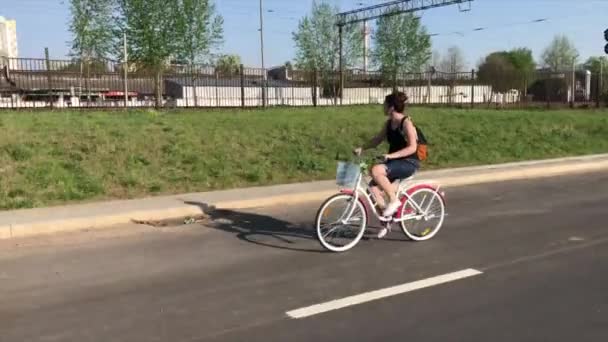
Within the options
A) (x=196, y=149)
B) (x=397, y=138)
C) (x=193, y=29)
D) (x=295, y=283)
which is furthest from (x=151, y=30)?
(x=295, y=283)

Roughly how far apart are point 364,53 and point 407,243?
4554cm

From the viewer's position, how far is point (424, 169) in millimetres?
14305

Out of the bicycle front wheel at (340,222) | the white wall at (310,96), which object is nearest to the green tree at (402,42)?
the white wall at (310,96)

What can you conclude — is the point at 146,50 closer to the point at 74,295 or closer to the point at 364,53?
the point at 364,53

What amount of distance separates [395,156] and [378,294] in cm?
212

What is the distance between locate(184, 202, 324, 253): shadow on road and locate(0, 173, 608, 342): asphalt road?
3 centimetres

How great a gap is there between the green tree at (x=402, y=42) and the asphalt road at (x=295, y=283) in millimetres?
42189

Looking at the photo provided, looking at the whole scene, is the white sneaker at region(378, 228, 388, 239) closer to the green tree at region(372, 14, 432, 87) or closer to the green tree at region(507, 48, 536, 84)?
the green tree at region(372, 14, 432, 87)

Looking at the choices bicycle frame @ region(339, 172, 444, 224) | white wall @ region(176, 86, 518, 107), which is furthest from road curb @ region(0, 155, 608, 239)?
white wall @ region(176, 86, 518, 107)

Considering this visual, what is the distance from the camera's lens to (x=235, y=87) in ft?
86.0

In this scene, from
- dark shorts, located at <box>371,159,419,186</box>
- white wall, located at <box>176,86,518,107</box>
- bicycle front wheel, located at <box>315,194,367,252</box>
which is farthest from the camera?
white wall, located at <box>176,86,518,107</box>

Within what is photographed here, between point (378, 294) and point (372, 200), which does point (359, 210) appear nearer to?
point (372, 200)

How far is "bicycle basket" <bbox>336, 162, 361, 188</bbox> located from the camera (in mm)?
6996

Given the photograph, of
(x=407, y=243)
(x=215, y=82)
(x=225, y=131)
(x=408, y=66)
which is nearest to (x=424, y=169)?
(x=225, y=131)
